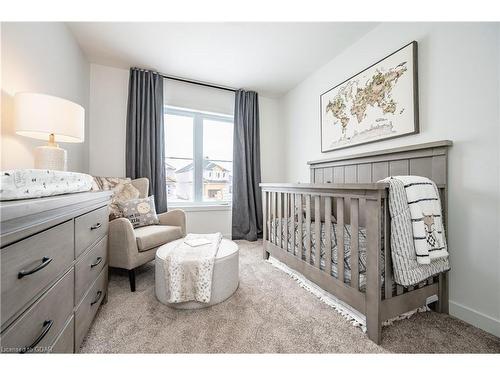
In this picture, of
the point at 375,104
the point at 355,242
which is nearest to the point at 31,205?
the point at 355,242

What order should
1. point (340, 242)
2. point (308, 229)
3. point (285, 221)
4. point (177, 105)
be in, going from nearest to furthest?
point (340, 242) < point (308, 229) < point (285, 221) < point (177, 105)

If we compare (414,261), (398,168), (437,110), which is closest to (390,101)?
(437,110)

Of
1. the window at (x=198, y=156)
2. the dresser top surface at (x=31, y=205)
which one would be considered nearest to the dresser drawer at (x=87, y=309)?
the dresser top surface at (x=31, y=205)

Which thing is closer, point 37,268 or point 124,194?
point 37,268

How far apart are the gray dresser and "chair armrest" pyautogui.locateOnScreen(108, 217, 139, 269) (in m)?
0.49

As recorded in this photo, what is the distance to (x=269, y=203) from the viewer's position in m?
2.15

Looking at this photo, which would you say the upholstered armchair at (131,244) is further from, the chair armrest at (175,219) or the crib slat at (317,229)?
the crib slat at (317,229)

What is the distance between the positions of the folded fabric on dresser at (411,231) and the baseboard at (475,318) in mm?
433

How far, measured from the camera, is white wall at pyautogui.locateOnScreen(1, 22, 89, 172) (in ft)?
3.92

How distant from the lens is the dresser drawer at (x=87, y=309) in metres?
0.89

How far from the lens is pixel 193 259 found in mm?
1320

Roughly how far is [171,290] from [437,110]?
2.17 meters

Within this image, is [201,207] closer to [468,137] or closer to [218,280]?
[218,280]

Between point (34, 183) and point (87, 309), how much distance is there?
2.40 feet
